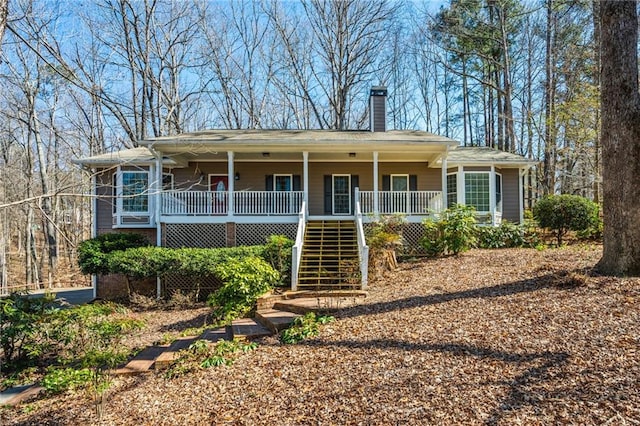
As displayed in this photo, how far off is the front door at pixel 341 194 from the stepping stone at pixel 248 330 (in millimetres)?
8694

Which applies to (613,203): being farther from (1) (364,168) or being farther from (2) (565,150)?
(2) (565,150)

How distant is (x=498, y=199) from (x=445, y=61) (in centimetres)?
1451

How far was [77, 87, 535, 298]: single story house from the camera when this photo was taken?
1223 cm

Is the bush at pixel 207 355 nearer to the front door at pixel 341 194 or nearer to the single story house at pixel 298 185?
the single story house at pixel 298 185

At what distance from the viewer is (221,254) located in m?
10.7

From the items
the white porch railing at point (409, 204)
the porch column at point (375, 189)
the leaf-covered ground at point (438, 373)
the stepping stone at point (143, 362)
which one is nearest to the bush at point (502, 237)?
the white porch railing at point (409, 204)

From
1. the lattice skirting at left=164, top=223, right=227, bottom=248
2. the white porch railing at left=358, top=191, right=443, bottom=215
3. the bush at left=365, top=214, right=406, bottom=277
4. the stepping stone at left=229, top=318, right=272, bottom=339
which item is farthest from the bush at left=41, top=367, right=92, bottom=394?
the white porch railing at left=358, top=191, right=443, bottom=215

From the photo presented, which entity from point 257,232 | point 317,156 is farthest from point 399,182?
point 257,232

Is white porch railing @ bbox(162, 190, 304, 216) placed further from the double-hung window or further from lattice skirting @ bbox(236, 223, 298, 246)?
the double-hung window

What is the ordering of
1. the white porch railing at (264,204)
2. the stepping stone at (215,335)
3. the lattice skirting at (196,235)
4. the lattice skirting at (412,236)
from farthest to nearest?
the lattice skirting at (412,236) → the white porch railing at (264,204) → the lattice skirting at (196,235) → the stepping stone at (215,335)

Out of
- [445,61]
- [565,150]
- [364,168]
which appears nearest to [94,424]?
[364,168]

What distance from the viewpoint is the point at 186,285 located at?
11.7 metres

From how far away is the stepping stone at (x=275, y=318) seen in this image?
6320 millimetres

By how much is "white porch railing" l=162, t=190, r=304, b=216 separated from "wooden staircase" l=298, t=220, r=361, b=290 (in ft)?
3.68
